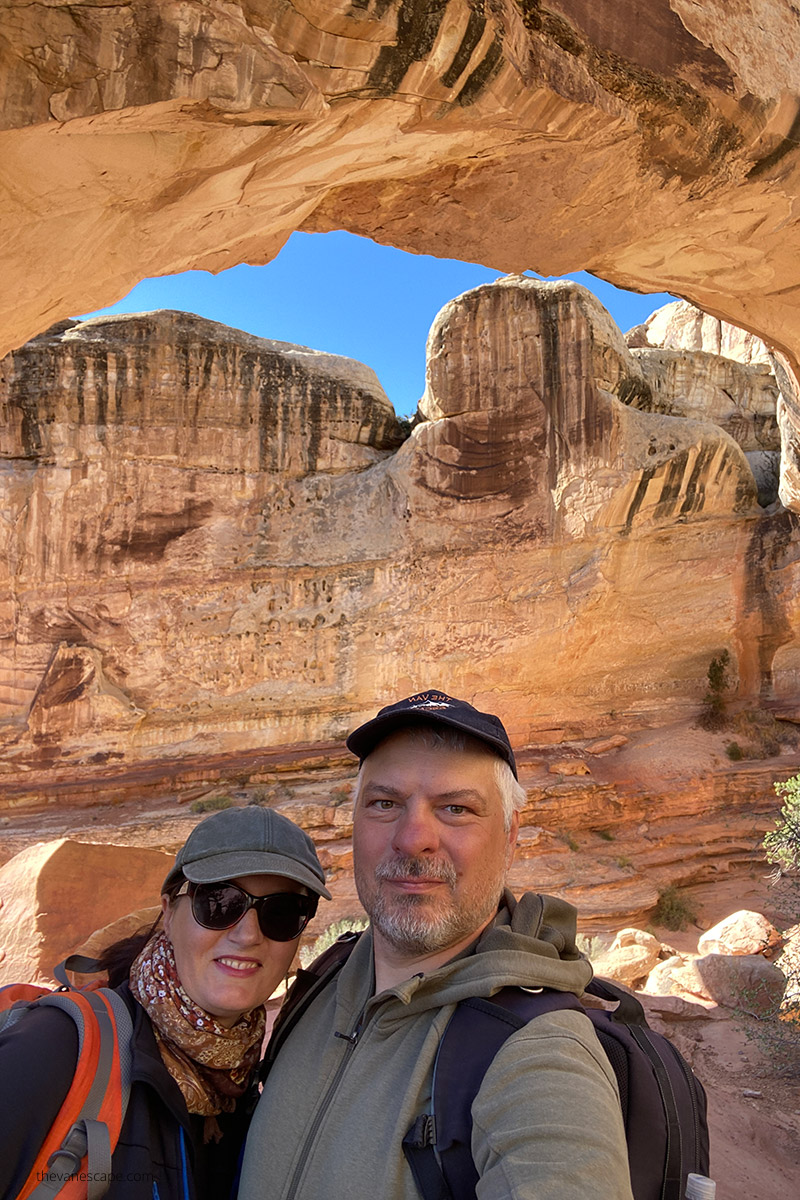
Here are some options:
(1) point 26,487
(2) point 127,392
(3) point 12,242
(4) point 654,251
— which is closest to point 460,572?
(2) point 127,392

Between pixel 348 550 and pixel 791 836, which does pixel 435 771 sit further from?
pixel 348 550

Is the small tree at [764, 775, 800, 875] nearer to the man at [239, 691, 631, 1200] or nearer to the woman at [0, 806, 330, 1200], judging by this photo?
the man at [239, 691, 631, 1200]

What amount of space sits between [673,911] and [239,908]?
11564 mm

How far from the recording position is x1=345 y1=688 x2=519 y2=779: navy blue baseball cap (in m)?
1.57

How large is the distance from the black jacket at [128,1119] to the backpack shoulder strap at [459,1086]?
437 millimetres

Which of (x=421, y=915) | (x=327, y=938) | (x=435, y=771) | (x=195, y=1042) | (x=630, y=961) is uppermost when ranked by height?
(x=435, y=771)

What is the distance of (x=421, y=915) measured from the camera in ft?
4.86

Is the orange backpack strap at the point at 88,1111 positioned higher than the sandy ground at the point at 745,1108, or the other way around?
the orange backpack strap at the point at 88,1111

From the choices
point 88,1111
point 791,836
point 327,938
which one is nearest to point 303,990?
point 88,1111

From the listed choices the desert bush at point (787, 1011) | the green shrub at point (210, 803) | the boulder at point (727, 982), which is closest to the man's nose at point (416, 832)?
the desert bush at point (787, 1011)

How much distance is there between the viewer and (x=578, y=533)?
14.8 meters

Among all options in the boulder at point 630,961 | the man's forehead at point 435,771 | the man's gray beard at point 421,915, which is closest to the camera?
the man's gray beard at point 421,915

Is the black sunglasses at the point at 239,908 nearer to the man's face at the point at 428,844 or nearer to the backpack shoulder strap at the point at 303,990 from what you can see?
the backpack shoulder strap at the point at 303,990

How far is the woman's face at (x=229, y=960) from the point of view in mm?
1567
